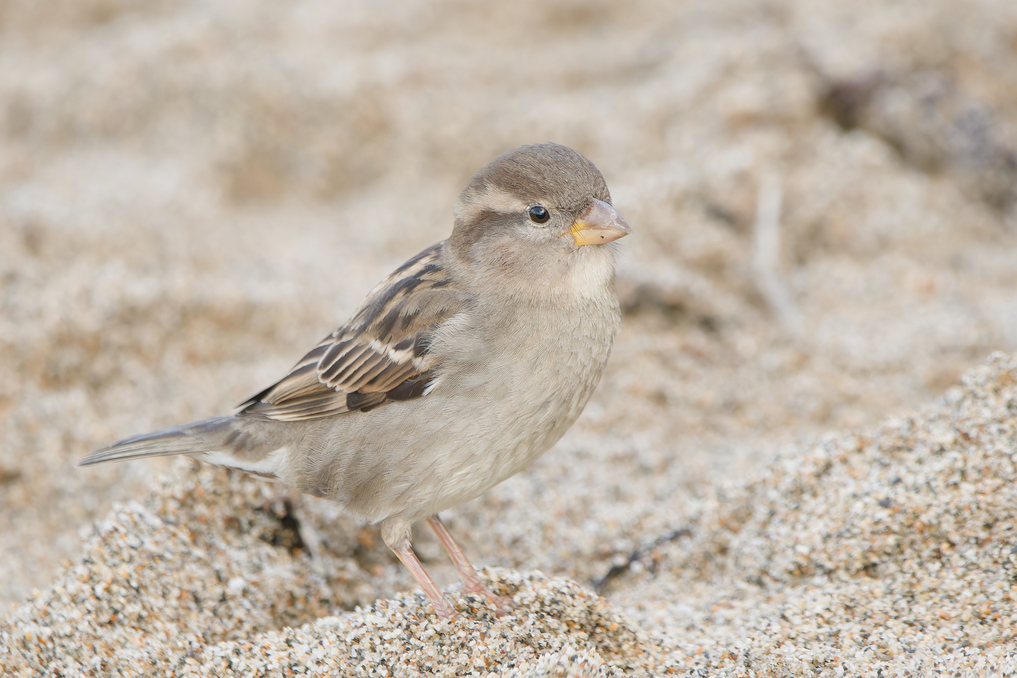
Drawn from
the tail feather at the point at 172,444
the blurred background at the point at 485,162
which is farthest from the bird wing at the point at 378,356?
the blurred background at the point at 485,162

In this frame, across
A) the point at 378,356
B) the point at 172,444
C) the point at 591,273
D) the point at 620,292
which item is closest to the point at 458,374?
the point at 378,356

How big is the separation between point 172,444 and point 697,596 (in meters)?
2.07

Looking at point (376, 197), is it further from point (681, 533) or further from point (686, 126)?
point (681, 533)

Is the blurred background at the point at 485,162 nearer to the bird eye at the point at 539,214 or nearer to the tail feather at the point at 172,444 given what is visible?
the tail feather at the point at 172,444

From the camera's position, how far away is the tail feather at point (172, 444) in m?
3.61

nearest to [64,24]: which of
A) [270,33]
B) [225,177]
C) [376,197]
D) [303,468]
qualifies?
[270,33]

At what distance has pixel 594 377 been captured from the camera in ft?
11.1

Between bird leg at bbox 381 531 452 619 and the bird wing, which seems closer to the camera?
bird leg at bbox 381 531 452 619

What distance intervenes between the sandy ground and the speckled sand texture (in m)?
0.01

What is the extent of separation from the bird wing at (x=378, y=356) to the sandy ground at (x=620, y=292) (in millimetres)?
473

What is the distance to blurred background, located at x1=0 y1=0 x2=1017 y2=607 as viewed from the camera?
14.9 ft

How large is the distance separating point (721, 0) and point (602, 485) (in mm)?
5495

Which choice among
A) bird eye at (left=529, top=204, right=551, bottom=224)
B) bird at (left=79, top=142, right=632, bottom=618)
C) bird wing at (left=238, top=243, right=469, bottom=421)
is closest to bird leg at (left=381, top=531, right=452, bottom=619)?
bird at (left=79, top=142, right=632, bottom=618)

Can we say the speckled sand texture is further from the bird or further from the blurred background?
the blurred background
